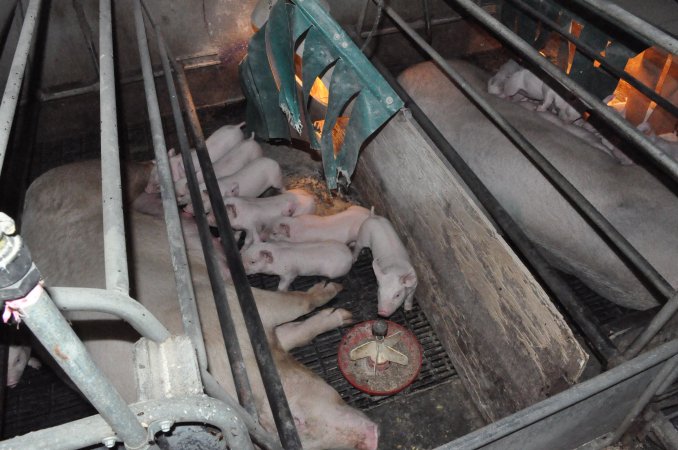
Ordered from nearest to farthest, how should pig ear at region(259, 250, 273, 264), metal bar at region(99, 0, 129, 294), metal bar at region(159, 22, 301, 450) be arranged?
metal bar at region(99, 0, 129, 294) → metal bar at region(159, 22, 301, 450) → pig ear at region(259, 250, 273, 264)

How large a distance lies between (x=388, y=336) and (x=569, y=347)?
133cm

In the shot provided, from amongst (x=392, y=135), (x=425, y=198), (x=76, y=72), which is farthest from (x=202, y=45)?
(x=425, y=198)

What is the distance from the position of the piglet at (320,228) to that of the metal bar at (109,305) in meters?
2.55

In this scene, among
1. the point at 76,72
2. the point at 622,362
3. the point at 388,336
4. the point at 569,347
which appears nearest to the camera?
the point at 622,362

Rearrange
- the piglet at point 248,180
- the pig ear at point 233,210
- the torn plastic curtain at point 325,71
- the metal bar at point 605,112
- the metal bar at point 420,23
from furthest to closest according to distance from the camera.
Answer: the metal bar at point 420,23, the piglet at point 248,180, the pig ear at point 233,210, the torn plastic curtain at point 325,71, the metal bar at point 605,112

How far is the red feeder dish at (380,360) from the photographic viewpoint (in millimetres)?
3059

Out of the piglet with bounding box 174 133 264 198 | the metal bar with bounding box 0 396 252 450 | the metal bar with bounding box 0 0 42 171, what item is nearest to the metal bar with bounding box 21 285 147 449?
the metal bar with bounding box 0 396 252 450

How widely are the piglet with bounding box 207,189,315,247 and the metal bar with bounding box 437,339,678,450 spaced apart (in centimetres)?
246

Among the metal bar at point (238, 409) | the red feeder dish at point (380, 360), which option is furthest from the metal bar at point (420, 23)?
the metal bar at point (238, 409)

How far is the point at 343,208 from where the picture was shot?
4.21m

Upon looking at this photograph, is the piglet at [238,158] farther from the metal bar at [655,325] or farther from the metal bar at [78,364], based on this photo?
the metal bar at [78,364]

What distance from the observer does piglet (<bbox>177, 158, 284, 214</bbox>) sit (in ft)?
13.1

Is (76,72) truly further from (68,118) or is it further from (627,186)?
(627,186)

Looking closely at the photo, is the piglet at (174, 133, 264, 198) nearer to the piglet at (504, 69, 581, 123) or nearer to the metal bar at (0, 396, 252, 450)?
the piglet at (504, 69, 581, 123)
